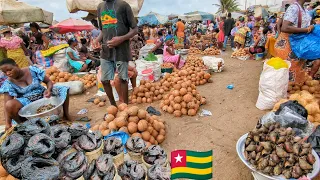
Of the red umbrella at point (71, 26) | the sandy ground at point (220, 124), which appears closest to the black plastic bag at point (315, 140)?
the sandy ground at point (220, 124)

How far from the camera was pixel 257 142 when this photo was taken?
216cm

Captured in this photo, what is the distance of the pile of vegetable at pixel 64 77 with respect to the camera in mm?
5793

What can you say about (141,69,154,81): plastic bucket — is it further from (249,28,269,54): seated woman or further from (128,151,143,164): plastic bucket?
(249,28,269,54): seated woman

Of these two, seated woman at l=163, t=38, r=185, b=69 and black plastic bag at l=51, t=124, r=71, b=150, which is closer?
black plastic bag at l=51, t=124, r=71, b=150

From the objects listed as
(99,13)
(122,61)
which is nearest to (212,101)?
(122,61)

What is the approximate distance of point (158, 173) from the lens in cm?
154

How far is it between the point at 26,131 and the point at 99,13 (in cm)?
266

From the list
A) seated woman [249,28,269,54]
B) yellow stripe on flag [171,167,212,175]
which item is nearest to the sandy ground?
yellow stripe on flag [171,167,212,175]

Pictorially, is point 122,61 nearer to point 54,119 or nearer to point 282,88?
point 54,119

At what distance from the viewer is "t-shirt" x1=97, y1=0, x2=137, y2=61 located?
3338 millimetres

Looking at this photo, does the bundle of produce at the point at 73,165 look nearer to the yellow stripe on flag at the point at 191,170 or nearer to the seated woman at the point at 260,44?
the yellow stripe on flag at the point at 191,170

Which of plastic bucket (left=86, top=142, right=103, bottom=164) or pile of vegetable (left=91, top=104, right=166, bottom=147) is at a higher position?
plastic bucket (left=86, top=142, right=103, bottom=164)

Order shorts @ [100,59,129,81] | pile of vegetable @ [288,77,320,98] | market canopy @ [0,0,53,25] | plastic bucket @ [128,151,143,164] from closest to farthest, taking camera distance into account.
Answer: plastic bucket @ [128,151,143,164] < shorts @ [100,59,129,81] < pile of vegetable @ [288,77,320,98] < market canopy @ [0,0,53,25]

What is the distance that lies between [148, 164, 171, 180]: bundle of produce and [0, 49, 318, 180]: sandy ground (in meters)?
1.11
